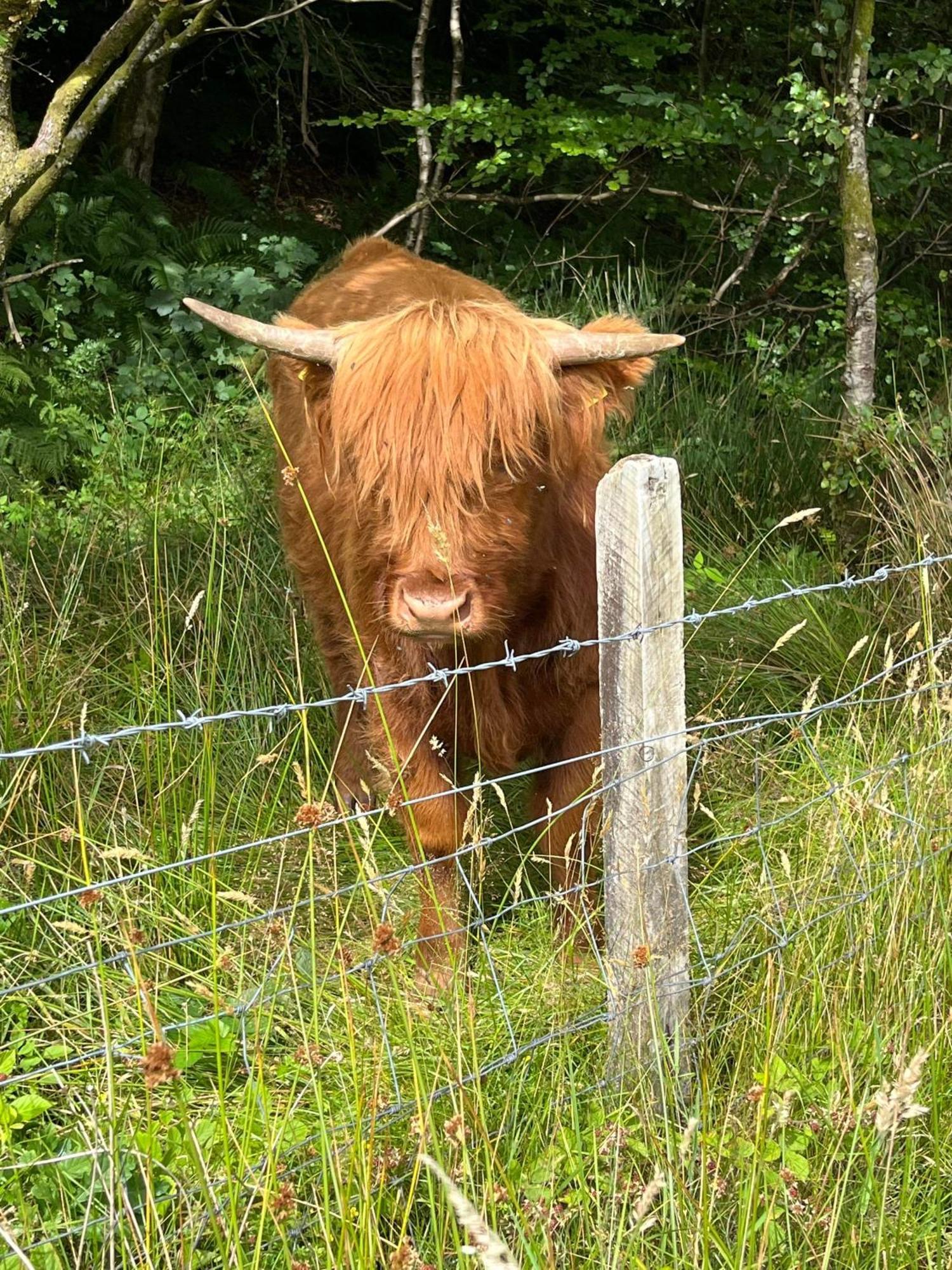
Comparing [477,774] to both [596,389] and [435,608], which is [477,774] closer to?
[435,608]

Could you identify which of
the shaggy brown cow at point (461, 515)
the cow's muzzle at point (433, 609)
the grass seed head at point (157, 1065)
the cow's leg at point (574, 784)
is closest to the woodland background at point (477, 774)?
the grass seed head at point (157, 1065)

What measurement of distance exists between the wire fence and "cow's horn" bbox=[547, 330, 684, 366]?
2.48 feet

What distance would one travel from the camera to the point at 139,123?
922 cm

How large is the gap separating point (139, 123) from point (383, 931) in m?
8.82

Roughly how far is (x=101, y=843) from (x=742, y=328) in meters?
5.44

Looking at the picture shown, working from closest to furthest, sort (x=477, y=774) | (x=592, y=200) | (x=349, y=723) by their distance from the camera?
(x=477, y=774)
(x=349, y=723)
(x=592, y=200)

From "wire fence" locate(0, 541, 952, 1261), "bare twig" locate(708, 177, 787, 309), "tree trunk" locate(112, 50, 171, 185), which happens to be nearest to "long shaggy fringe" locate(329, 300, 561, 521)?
"wire fence" locate(0, 541, 952, 1261)

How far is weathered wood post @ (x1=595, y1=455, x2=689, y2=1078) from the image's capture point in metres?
2.34

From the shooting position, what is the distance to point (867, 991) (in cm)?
246

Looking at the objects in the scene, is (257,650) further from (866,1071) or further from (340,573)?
(866,1071)

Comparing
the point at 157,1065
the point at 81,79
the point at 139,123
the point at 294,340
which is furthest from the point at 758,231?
the point at 157,1065

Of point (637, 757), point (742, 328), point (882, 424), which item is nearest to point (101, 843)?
point (637, 757)

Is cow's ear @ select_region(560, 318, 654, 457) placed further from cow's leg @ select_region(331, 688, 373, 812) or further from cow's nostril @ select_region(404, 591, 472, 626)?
cow's leg @ select_region(331, 688, 373, 812)

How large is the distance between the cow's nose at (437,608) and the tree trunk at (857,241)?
2.81 m
